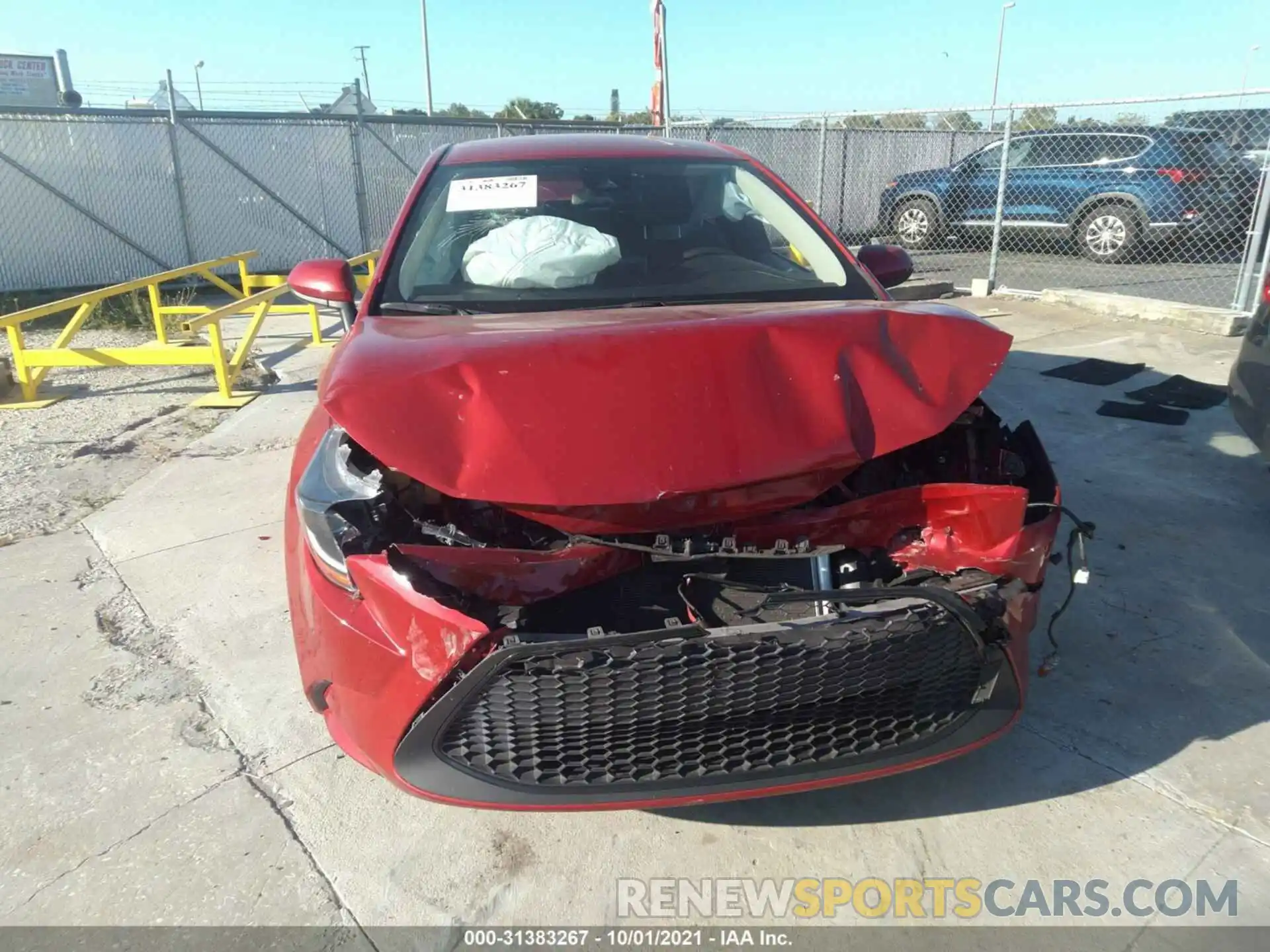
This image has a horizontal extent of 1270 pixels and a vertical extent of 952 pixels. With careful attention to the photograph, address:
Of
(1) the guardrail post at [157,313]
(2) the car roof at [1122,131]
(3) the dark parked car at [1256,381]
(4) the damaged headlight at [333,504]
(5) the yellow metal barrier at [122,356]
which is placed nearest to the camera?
(4) the damaged headlight at [333,504]

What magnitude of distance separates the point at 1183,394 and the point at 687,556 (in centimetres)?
547

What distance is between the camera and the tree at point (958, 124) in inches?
622

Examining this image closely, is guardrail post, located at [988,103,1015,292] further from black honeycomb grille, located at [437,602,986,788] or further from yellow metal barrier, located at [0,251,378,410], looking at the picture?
black honeycomb grille, located at [437,602,986,788]

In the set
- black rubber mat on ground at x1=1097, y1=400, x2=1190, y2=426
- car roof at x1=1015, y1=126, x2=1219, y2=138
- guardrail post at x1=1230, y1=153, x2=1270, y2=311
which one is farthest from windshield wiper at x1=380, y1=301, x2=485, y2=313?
car roof at x1=1015, y1=126, x2=1219, y2=138

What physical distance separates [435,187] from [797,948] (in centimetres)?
282

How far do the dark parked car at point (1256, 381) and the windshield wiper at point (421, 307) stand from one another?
323 cm

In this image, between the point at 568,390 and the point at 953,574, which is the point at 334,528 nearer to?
the point at 568,390

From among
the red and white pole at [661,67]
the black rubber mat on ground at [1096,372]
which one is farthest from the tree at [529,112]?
the black rubber mat on ground at [1096,372]

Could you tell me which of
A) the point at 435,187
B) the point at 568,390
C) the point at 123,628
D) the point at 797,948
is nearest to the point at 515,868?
the point at 797,948

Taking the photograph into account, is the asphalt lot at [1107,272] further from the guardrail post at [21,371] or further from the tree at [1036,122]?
the guardrail post at [21,371]

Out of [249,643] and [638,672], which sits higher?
[638,672]

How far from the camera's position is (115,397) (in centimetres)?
652

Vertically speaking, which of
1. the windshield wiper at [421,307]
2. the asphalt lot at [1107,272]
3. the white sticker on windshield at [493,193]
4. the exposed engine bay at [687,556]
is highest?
the white sticker on windshield at [493,193]

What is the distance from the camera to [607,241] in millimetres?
3182
